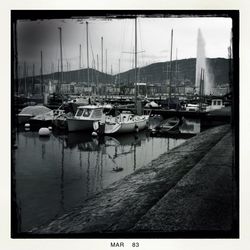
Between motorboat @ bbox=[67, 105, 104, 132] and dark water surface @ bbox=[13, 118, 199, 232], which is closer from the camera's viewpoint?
dark water surface @ bbox=[13, 118, 199, 232]

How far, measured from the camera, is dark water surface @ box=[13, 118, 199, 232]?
4.14m

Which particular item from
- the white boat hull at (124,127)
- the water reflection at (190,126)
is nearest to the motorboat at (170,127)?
the water reflection at (190,126)

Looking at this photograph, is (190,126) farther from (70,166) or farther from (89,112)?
(70,166)

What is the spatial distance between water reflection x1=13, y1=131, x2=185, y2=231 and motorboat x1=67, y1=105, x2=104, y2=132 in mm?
433

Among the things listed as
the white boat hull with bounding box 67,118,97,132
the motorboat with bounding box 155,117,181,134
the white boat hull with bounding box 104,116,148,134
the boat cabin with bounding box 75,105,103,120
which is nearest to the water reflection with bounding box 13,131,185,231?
the white boat hull with bounding box 104,116,148,134

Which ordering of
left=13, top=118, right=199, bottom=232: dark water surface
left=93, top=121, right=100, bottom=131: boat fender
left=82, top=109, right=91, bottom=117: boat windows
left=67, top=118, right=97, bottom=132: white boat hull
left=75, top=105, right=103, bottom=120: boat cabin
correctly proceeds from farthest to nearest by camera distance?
left=82, top=109, right=91, bottom=117: boat windows < left=75, top=105, right=103, bottom=120: boat cabin < left=67, top=118, right=97, bottom=132: white boat hull < left=93, top=121, right=100, bottom=131: boat fender < left=13, top=118, right=199, bottom=232: dark water surface

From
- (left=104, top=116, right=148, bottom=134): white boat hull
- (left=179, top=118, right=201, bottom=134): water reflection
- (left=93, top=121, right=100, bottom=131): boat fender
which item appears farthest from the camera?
(left=93, top=121, right=100, bottom=131): boat fender

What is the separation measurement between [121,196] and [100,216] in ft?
3.20

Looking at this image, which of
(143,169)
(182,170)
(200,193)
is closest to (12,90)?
(200,193)

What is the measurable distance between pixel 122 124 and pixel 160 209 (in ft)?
30.5

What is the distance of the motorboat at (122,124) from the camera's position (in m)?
12.6

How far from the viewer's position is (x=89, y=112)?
13891 millimetres

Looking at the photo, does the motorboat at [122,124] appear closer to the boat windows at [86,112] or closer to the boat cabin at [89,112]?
the boat cabin at [89,112]

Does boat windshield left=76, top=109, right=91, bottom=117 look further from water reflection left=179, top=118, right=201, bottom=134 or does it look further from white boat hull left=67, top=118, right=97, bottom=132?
water reflection left=179, top=118, right=201, bottom=134
